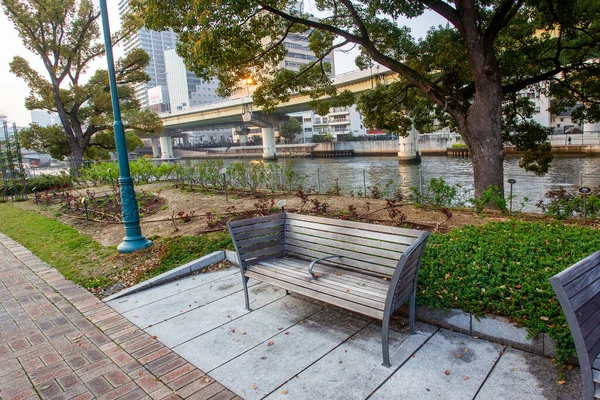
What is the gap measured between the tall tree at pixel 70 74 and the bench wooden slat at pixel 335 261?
27470 mm

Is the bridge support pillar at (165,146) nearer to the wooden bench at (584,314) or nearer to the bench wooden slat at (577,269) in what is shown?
the bench wooden slat at (577,269)

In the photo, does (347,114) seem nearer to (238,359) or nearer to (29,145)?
(29,145)

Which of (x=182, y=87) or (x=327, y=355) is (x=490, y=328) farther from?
(x=182, y=87)

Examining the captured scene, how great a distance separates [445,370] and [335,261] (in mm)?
1623

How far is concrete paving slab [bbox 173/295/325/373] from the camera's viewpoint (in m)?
3.59

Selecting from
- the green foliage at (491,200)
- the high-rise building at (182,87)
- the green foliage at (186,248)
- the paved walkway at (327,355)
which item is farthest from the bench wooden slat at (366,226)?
the high-rise building at (182,87)

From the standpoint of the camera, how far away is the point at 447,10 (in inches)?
375

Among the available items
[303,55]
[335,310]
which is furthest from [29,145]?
[303,55]

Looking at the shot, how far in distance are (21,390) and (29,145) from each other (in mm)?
31895

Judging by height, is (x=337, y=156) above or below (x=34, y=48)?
below

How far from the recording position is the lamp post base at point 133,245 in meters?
7.03

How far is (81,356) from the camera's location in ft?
12.1

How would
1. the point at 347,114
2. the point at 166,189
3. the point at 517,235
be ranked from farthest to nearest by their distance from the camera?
the point at 347,114, the point at 166,189, the point at 517,235

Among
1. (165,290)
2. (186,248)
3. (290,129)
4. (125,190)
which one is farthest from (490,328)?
(290,129)
